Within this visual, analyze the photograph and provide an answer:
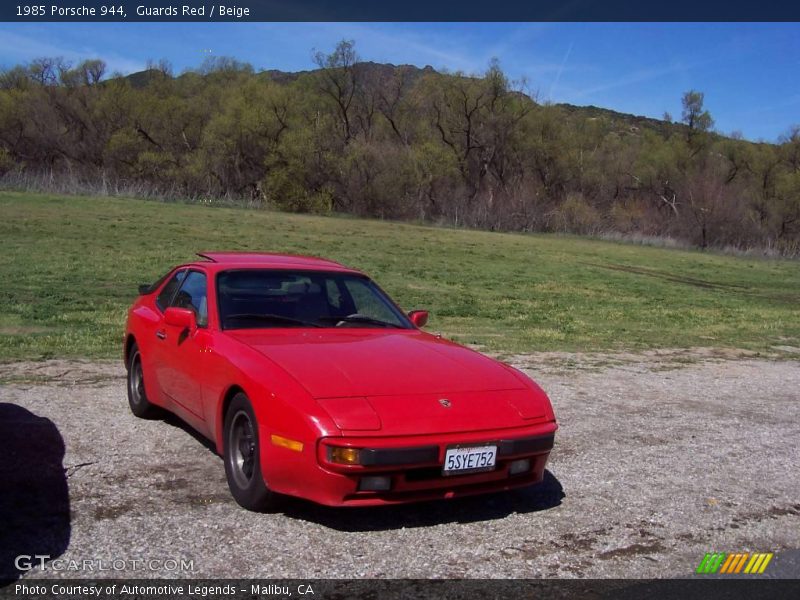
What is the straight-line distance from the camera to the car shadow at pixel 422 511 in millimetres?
4562

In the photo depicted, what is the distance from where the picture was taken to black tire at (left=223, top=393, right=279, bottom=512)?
453 centimetres

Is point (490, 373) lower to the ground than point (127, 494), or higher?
higher

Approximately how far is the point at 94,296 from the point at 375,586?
13.4 m

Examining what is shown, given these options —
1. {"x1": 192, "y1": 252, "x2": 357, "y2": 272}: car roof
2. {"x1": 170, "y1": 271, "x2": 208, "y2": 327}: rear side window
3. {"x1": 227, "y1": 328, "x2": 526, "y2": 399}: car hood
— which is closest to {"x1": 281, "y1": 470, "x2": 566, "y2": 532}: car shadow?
{"x1": 227, "y1": 328, "x2": 526, "y2": 399}: car hood

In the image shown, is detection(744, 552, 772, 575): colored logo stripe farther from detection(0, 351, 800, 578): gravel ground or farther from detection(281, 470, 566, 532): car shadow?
detection(281, 470, 566, 532): car shadow

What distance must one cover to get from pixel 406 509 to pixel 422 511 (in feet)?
0.31

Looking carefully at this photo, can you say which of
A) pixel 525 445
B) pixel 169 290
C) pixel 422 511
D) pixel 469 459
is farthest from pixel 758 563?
pixel 169 290

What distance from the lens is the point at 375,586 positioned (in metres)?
3.76

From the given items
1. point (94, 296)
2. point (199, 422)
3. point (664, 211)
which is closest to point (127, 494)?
point (199, 422)

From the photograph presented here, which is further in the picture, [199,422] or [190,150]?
→ [190,150]

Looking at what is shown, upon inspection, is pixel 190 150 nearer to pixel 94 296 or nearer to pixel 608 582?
pixel 94 296

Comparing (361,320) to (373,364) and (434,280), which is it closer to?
(373,364)

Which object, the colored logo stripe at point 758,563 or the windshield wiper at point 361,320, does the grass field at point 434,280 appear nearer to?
the windshield wiper at point 361,320

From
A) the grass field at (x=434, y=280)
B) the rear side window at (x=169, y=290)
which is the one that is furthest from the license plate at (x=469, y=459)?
the grass field at (x=434, y=280)
